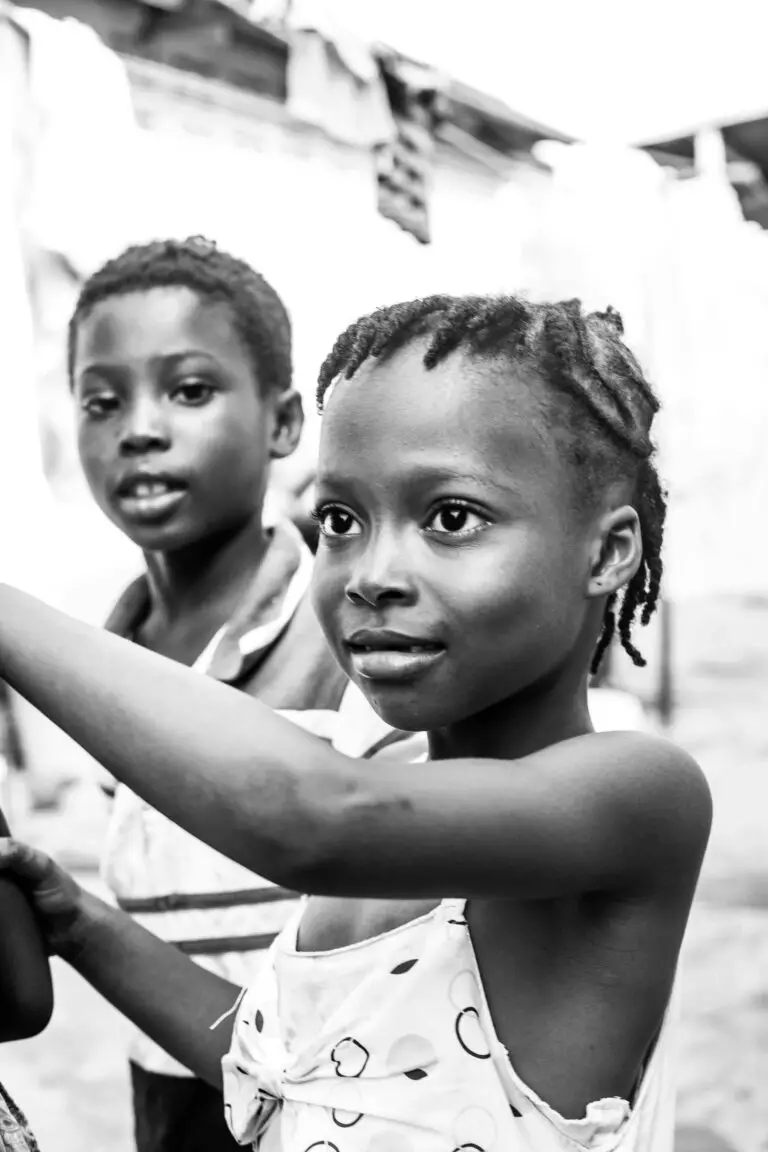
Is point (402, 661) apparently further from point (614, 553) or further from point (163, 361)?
→ point (163, 361)

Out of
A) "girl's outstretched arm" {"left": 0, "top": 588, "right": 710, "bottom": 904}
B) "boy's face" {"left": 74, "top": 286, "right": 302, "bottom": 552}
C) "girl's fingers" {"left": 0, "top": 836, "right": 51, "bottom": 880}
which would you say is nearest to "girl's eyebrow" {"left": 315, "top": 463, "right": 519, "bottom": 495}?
"girl's outstretched arm" {"left": 0, "top": 588, "right": 710, "bottom": 904}

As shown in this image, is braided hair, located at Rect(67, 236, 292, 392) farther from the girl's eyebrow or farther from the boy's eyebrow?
the girl's eyebrow

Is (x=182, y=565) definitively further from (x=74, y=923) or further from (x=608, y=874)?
(x=608, y=874)

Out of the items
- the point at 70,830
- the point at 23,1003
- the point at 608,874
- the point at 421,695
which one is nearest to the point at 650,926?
the point at 608,874

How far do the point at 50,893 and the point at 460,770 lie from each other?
13.6 inches

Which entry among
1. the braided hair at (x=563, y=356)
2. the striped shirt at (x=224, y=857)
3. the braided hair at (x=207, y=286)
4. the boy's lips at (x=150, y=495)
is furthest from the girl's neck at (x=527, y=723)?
the braided hair at (x=207, y=286)

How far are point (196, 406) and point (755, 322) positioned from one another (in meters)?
1.21

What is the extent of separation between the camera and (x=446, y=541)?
565mm

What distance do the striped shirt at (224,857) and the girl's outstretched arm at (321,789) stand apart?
1.21 feet

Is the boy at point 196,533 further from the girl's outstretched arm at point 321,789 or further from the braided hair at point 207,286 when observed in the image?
the girl's outstretched arm at point 321,789

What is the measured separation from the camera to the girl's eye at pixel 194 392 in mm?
Answer: 1052

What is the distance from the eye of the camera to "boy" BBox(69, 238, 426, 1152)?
3.26ft

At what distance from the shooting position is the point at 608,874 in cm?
58

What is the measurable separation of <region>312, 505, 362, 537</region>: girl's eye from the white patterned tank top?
21 centimetres
